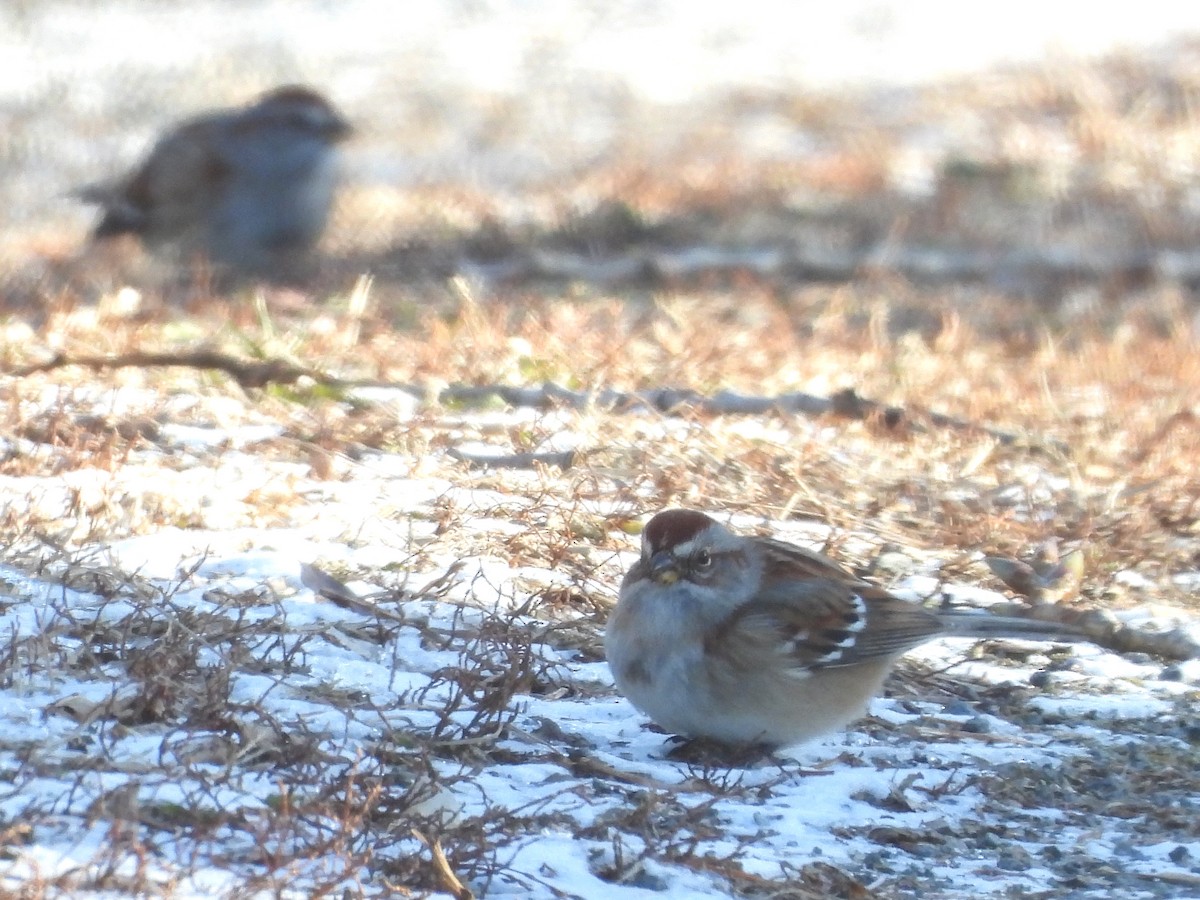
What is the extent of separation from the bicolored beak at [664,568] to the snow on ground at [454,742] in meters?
0.33

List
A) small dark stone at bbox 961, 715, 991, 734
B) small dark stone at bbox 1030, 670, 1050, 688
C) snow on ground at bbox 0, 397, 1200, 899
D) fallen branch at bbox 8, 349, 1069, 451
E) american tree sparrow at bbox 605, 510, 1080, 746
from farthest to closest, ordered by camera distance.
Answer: fallen branch at bbox 8, 349, 1069, 451
small dark stone at bbox 1030, 670, 1050, 688
small dark stone at bbox 961, 715, 991, 734
american tree sparrow at bbox 605, 510, 1080, 746
snow on ground at bbox 0, 397, 1200, 899

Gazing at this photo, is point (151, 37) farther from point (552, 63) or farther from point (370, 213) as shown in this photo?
point (370, 213)

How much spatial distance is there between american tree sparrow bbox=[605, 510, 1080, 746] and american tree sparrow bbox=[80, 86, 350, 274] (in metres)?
7.94

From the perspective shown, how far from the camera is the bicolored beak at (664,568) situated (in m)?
4.00

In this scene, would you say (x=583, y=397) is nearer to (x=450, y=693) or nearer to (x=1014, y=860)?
(x=450, y=693)

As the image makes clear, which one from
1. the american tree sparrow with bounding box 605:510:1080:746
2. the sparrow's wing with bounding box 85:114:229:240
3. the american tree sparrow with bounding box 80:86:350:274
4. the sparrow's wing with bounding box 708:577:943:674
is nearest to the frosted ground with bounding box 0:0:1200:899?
the american tree sparrow with bounding box 605:510:1080:746

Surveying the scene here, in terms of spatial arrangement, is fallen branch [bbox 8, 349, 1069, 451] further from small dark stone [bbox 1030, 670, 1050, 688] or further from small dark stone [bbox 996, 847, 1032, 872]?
small dark stone [bbox 996, 847, 1032, 872]

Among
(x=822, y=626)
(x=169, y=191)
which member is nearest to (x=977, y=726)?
(x=822, y=626)

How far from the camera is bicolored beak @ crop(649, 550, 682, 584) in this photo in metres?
4.00

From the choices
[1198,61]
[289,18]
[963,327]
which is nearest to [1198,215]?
[963,327]

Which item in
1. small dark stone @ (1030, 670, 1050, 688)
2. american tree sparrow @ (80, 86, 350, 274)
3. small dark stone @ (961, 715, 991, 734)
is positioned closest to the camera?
small dark stone @ (961, 715, 991, 734)

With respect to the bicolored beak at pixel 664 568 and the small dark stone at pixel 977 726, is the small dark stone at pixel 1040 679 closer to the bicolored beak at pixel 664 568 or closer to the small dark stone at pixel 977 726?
the small dark stone at pixel 977 726

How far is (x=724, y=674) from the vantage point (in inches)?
156

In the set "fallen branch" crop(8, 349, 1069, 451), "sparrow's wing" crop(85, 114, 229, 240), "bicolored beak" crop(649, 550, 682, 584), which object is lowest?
"sparrow's wing" crop(85, 114, 229, 240)
